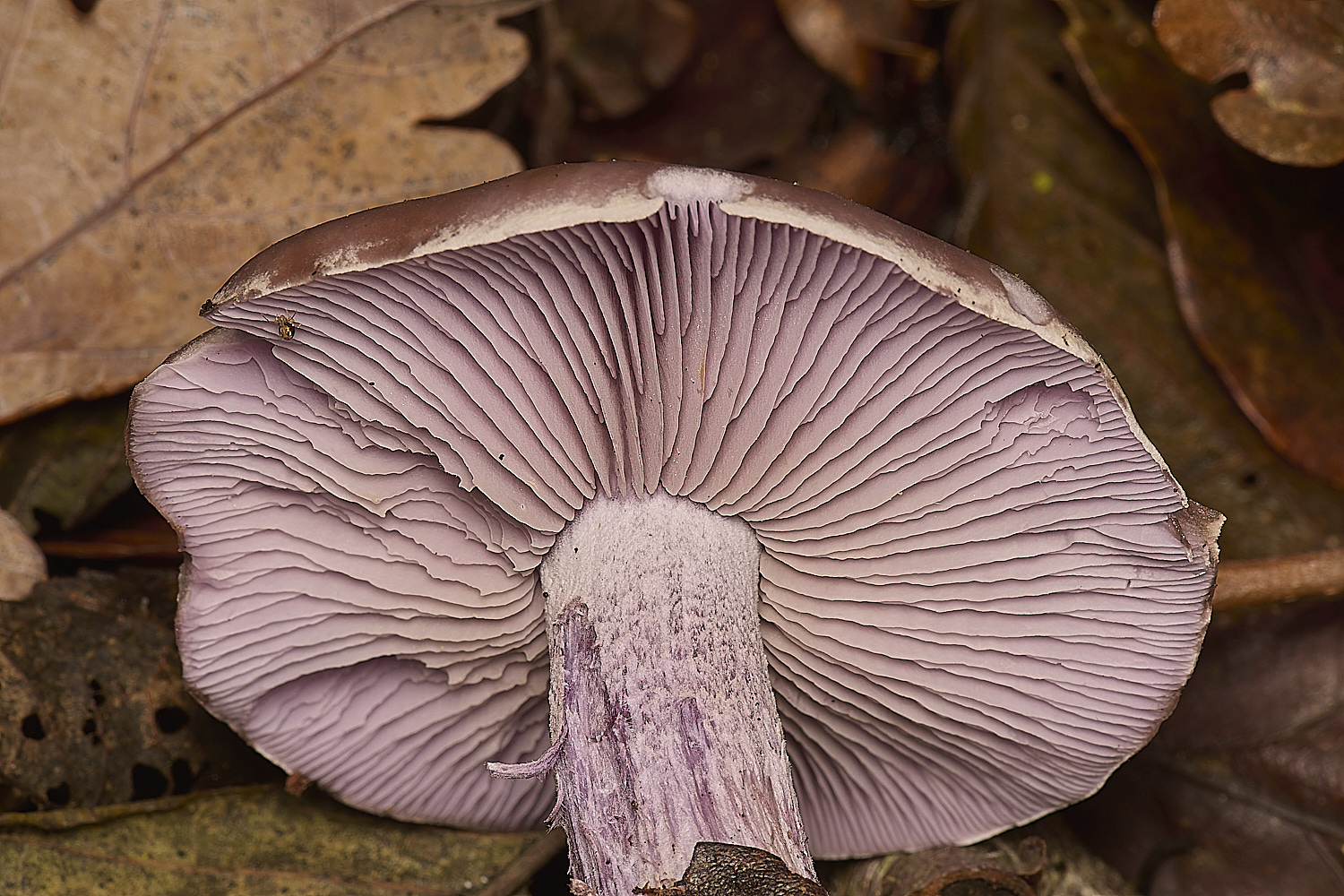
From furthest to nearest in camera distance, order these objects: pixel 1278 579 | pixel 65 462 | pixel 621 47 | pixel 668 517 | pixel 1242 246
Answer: pixel 621 47
pixel 1242 246
pixel 65 462
pixel 1278 579
pixel 668 517

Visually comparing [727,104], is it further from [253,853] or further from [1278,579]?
[253,853]

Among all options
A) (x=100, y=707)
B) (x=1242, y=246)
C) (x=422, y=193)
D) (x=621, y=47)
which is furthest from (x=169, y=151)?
(x=1242, y=246)

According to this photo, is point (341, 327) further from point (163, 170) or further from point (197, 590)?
point (163, 170)

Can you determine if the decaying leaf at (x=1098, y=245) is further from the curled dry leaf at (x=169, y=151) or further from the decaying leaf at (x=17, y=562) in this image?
the decaying leaf at (x=17, y=562)

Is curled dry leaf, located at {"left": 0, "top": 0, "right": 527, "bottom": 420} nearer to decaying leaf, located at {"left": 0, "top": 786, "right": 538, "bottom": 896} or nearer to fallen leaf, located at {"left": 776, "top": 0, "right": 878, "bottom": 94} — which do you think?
decaying leaf, located at {"left": 0, "top": 786, "right": 538, "bottom": 896}

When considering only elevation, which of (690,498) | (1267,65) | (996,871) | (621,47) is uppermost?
(621,47)

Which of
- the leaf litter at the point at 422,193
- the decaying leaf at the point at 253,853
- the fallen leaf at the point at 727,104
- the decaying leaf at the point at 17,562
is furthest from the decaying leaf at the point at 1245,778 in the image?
the decaying leaf at the point at 17,562
